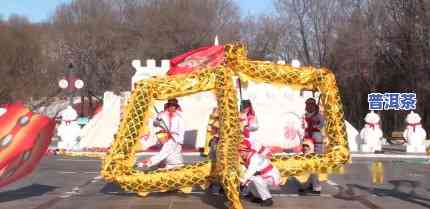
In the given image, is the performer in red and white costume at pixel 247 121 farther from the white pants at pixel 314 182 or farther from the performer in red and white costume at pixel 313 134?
the white pants at pixel 314 182

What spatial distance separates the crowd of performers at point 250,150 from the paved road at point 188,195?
28 cm

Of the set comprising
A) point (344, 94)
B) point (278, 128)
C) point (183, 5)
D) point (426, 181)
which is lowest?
point (426, 181)

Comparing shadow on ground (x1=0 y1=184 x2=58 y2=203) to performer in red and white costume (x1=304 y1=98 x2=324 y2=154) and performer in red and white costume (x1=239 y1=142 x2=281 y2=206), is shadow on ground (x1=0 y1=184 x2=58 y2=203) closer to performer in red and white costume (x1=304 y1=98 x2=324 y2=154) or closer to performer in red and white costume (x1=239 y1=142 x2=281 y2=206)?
performer in red and white costume (x1=239 y1=142 x2=281 y2=206)

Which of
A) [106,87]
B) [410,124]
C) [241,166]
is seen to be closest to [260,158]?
[241,166]

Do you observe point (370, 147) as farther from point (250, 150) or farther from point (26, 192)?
point (250, 150)

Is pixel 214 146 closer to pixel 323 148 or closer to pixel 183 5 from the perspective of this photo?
pixel 323 148

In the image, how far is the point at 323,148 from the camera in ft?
39.0

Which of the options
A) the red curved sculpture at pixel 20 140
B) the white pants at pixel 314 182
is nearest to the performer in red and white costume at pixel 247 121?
the white pants at pixel 314 182

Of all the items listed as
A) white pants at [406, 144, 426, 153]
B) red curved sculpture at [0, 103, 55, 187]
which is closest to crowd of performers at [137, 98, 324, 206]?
red curved sculpture at [0, 103, 55, 187]

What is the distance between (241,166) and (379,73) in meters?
37.2

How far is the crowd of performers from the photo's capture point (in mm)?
10539

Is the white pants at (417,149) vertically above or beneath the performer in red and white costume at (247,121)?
beneath

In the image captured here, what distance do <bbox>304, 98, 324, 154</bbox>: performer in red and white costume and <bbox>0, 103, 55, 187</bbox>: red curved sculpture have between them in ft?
13.9

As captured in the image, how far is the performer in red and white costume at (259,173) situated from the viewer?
34.4 feet
